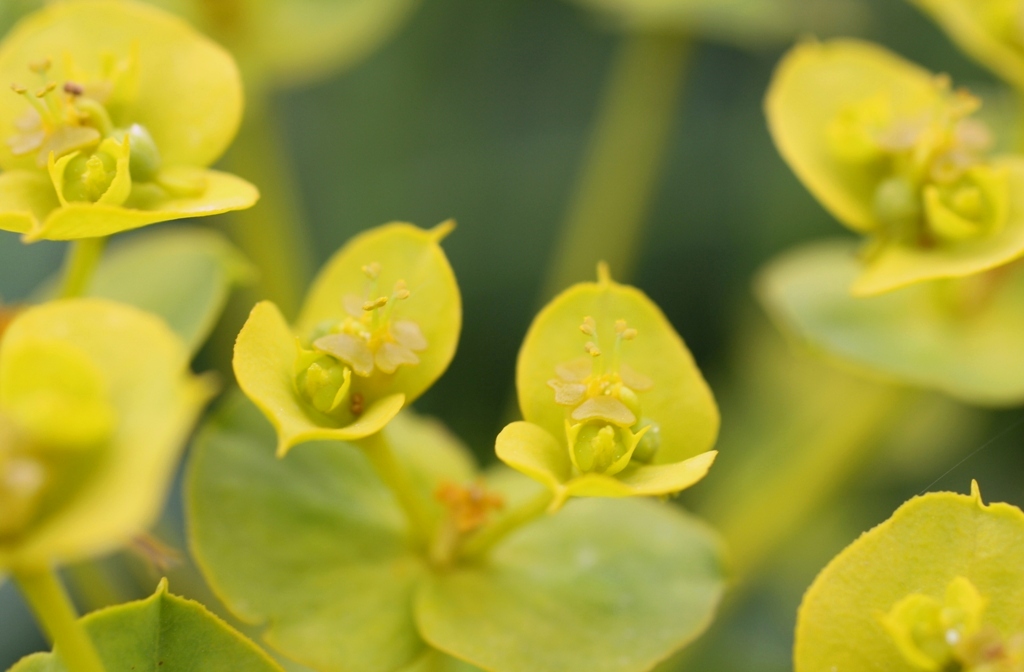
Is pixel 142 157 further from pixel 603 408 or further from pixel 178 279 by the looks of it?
pixel 603 408

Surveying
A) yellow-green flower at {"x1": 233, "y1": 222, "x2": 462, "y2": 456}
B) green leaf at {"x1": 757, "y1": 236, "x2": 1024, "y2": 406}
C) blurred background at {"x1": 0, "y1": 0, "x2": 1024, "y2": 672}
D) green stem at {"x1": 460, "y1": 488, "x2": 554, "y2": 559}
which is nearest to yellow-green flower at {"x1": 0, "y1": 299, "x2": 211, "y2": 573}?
yellow-green flower at {"x1": 233, "y1": 222, "x2": 462, "y2": 456}

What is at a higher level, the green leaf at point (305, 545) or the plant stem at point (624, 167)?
the plant stem at point (624, 167)

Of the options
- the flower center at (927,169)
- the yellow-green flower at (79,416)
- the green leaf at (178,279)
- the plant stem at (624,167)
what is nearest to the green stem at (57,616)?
the yellow-green flower at (79,416)

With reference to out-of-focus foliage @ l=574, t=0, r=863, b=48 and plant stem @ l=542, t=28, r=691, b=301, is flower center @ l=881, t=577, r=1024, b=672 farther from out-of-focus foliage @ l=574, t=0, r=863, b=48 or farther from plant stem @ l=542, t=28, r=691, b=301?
out-of-focus foliage @ l=574, t=0, r=863, b=48

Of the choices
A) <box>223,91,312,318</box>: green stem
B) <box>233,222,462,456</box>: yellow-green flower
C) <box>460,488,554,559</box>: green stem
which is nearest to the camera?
<box>233,222,462,456</box>: yellow-green flower

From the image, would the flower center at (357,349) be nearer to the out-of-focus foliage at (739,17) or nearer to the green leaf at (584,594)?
the green leaf at (584,594)
